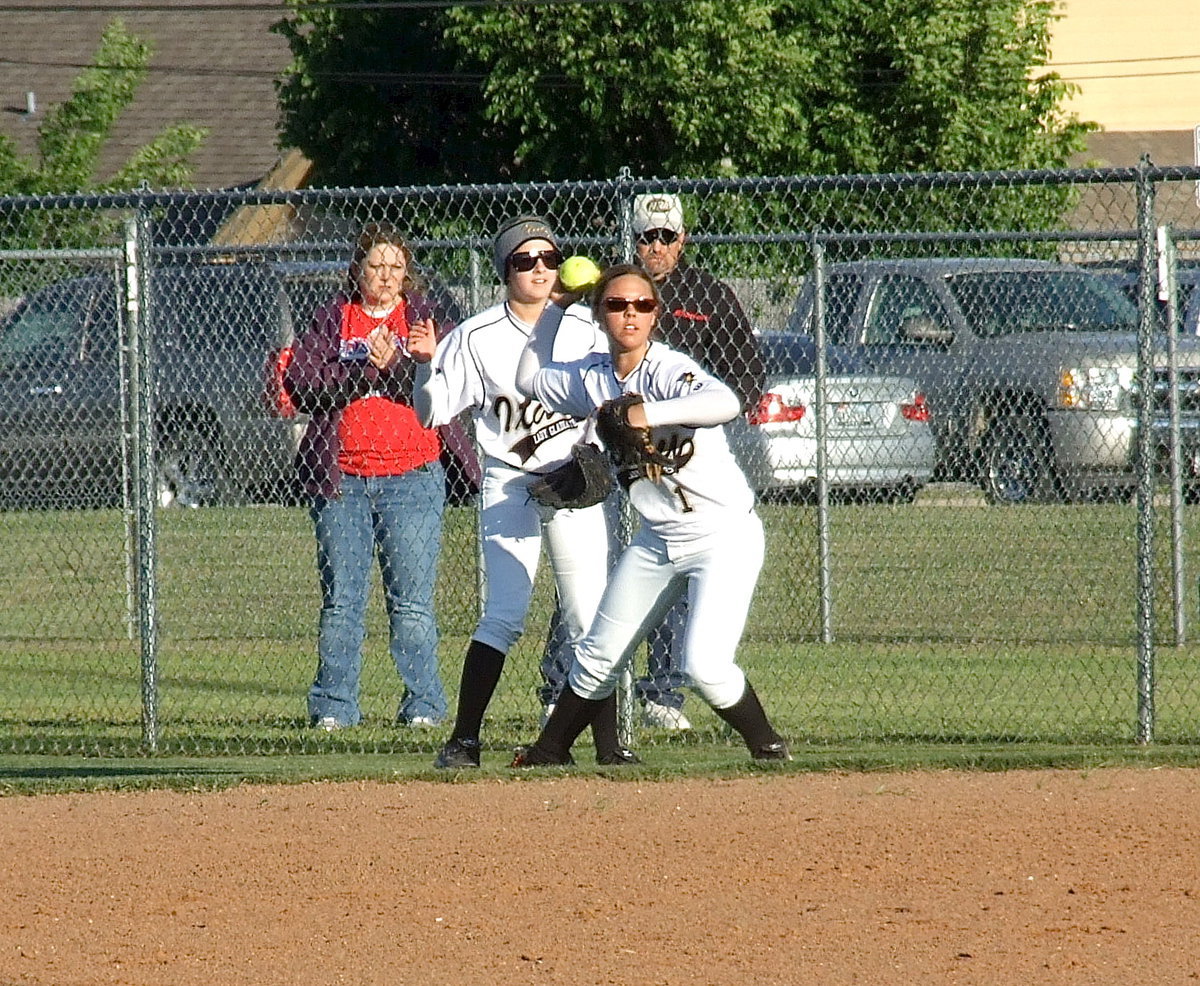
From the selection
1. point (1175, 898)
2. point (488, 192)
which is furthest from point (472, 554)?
point (1175, 898)

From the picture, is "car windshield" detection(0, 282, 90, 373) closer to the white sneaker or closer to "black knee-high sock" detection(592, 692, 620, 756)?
the white sneaker

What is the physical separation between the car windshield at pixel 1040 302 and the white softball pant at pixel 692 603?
3.72m

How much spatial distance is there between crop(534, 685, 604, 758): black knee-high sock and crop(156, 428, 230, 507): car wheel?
4.73 metres

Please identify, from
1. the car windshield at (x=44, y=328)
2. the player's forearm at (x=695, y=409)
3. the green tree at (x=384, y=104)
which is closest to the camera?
the player's forearm at (x=695, y=409)

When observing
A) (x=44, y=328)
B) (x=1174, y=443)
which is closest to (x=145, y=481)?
(x=44, y=328)

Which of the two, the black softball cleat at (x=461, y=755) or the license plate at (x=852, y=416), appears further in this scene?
the license plate at (x=852, y=416)

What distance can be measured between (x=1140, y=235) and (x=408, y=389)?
2.85 meters

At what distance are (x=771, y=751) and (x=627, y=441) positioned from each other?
120cm

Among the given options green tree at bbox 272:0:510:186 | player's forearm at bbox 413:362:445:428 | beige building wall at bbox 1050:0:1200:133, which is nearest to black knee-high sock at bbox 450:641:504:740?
player's forearm at bbox 413:362:445:428

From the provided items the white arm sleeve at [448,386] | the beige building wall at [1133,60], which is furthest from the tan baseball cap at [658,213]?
the beige building wall at [1133,60]

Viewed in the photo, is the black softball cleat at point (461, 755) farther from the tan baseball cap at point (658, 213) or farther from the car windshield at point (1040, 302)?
the car windshield at point (1040, 302)

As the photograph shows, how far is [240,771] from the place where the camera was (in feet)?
23.8

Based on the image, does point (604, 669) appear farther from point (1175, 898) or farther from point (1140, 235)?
point (1140, 235)

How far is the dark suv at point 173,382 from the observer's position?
35.8 ft
